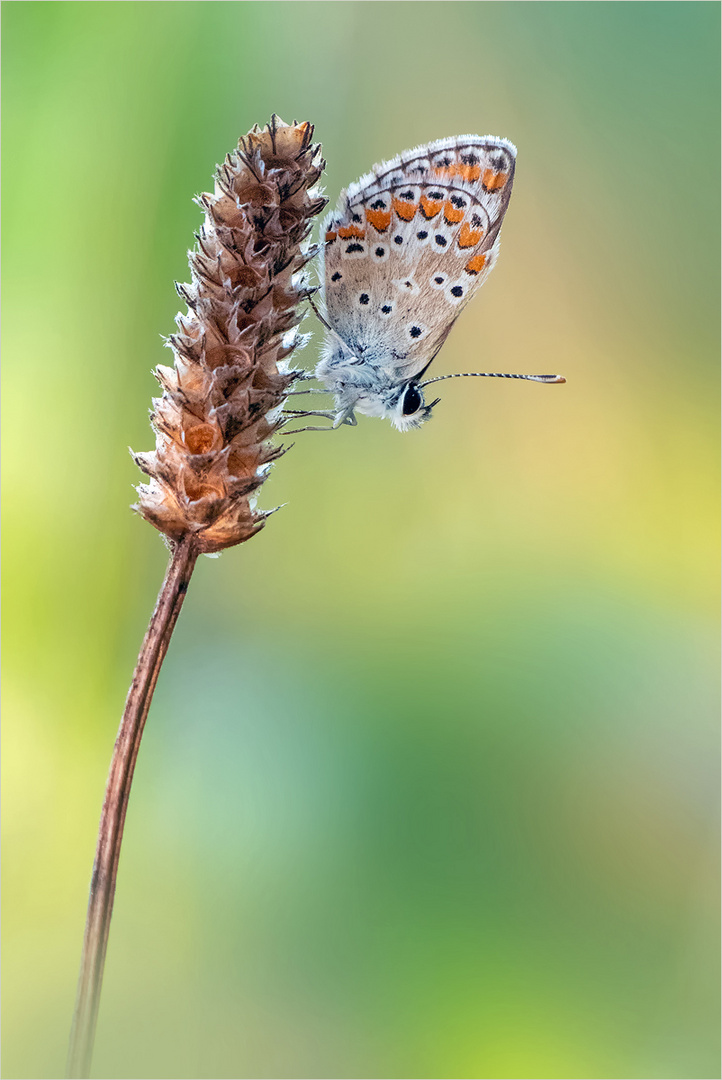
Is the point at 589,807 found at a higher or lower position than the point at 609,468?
lower

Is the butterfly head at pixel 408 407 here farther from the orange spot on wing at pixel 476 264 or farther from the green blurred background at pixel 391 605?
the green blurred background at pixel 391 605

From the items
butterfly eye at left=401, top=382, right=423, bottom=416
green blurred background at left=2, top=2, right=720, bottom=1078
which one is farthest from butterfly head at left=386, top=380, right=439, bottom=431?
green blurred background at left=2, top=2, right=720, bottom=1078

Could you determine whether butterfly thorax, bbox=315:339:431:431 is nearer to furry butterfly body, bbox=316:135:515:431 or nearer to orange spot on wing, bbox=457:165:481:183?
furry butterfly body, bbox=316:135:515:431

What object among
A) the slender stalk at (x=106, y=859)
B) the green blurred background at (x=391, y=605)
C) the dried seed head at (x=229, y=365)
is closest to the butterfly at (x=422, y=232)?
the green blurred background at (x=391, y=605)

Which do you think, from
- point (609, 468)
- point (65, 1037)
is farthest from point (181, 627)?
point (609, 468)

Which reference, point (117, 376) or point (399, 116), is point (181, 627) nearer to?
point (117, 376)

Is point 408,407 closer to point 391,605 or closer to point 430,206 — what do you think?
point 430,206

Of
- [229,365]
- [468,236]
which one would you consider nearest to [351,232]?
[468,236]
